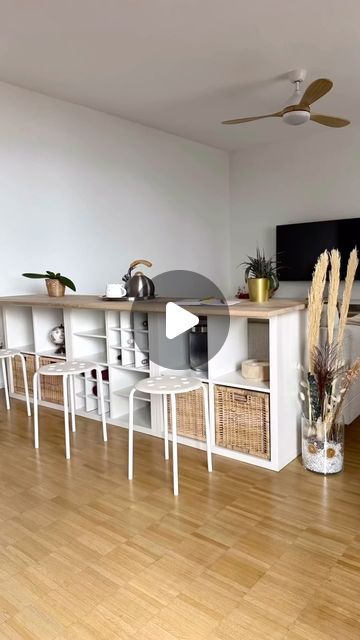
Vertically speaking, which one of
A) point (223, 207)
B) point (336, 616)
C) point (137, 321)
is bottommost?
point (336, 616)

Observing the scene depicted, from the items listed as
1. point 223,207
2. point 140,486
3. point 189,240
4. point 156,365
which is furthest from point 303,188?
point 140,486

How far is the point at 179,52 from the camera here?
11.8ft

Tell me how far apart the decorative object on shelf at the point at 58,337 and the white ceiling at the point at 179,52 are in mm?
2116

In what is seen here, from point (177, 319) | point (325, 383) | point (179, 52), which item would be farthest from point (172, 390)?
point (179, 52)

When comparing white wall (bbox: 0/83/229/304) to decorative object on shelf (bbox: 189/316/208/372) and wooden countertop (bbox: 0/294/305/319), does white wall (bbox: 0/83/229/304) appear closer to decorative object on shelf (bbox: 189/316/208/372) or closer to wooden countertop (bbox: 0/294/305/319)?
wooden countertop (bbox: 0/294/305/319)

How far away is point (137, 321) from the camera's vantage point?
10.2 ft

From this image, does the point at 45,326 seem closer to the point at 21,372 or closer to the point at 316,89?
the point at 21,372

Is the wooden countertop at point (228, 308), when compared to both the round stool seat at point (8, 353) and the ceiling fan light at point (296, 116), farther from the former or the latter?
the ceiling fan light at point (296, 116)

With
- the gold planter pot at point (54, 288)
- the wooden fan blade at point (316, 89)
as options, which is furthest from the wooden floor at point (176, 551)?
the wooden fan blade at point (316, 89)

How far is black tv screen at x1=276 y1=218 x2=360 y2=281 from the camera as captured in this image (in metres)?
5.70

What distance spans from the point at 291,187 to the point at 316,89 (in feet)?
9.50

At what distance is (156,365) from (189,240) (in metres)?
3.56

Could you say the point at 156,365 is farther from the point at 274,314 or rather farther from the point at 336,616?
the point at 336,616

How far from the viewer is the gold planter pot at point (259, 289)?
267cm
